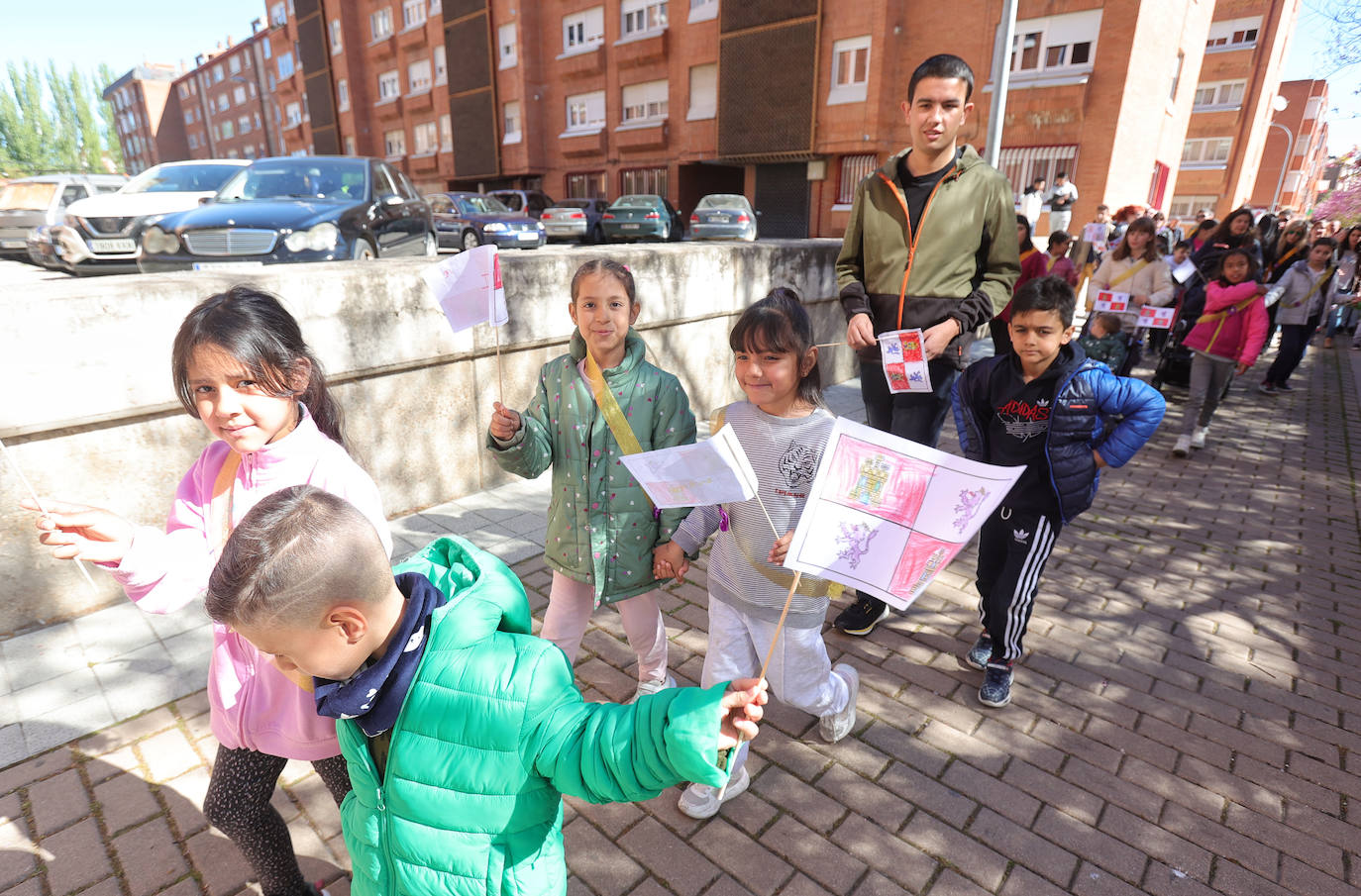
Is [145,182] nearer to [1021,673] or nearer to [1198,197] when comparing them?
[1021,673]

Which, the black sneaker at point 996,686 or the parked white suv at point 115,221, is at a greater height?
the parked white suv at point 115,221

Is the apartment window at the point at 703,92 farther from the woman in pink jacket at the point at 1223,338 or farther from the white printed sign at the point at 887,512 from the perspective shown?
the white printed sign at the point at 887,512

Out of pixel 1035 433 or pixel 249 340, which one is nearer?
pixel 249 340

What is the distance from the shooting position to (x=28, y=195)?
51.6 feet

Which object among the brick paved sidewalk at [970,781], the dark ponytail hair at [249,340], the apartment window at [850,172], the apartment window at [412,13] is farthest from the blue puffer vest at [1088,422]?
the apartment window at [412,13]

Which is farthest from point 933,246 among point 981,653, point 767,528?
point 981,653

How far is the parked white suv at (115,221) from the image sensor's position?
34.5 ft

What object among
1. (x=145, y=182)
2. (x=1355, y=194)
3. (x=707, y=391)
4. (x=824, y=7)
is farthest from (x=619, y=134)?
(x=707, y=391)

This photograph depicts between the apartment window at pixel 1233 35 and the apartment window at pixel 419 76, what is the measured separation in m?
35.9

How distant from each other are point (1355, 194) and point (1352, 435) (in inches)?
667

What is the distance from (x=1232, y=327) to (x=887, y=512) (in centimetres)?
624

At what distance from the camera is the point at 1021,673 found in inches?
127

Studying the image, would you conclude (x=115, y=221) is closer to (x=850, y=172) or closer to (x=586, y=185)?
(x=850, y=172)

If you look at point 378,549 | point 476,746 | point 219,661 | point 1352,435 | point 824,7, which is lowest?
point 1352,435
